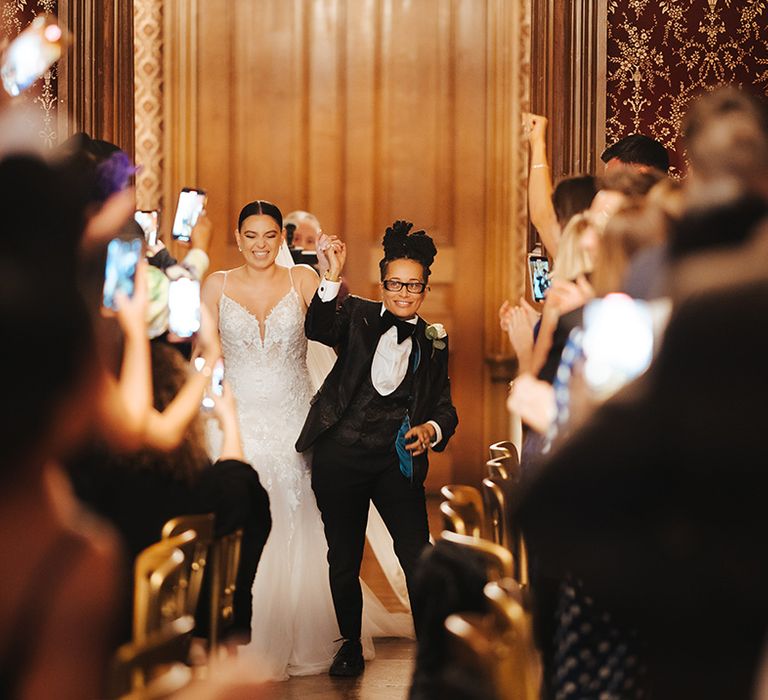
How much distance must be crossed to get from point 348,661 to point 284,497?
75 cm

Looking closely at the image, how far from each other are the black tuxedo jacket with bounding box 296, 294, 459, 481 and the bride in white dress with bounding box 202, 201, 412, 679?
265 millimetres

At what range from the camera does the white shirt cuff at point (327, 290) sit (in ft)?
16.7

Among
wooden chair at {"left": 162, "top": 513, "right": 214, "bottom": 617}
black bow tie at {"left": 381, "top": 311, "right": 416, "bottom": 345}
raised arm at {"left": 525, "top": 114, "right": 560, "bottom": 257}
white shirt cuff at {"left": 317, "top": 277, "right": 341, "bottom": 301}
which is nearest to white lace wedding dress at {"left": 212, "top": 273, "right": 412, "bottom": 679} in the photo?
white shirt cuff at {"left": 317, "top": 277, "right": 341, "bottom": 301}

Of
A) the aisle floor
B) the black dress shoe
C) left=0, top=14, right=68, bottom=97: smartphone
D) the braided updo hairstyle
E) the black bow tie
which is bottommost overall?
the aisle floor

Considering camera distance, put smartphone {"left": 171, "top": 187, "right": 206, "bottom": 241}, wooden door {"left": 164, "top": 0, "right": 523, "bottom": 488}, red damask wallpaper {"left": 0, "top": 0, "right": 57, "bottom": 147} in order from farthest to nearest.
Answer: wooden door {"left": 164, "top": 0, "right": 523, "bottom": 488}, red damask wallpaper {"left": 0, "top": 0, "right": 57, "bottom": 147}, smartphone {"left": 171, "top": 187, "right": 206, "bottom": 241}

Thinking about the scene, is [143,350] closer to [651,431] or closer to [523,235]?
[651,431]

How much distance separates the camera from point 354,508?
5059 millimetres

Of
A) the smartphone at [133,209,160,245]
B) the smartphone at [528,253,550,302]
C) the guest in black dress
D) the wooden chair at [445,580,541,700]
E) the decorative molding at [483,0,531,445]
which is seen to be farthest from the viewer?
the decorative molding at [483,0,531,445]

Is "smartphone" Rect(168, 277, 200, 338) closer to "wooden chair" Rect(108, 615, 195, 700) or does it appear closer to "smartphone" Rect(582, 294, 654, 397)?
"smartphone" Rect(582, 294, 654, 397)

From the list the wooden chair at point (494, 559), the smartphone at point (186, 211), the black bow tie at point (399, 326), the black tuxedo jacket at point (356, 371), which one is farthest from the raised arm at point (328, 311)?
the wooden chair at point (494, 559)

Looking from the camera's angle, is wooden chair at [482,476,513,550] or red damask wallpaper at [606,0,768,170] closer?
wooden chair at [482,476,513,550]

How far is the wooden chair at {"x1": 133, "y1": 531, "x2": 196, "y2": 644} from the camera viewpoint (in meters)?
2.44

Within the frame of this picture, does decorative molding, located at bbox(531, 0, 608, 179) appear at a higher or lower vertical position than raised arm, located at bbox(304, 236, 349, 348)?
higher

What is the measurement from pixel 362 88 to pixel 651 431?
22.0 feet
